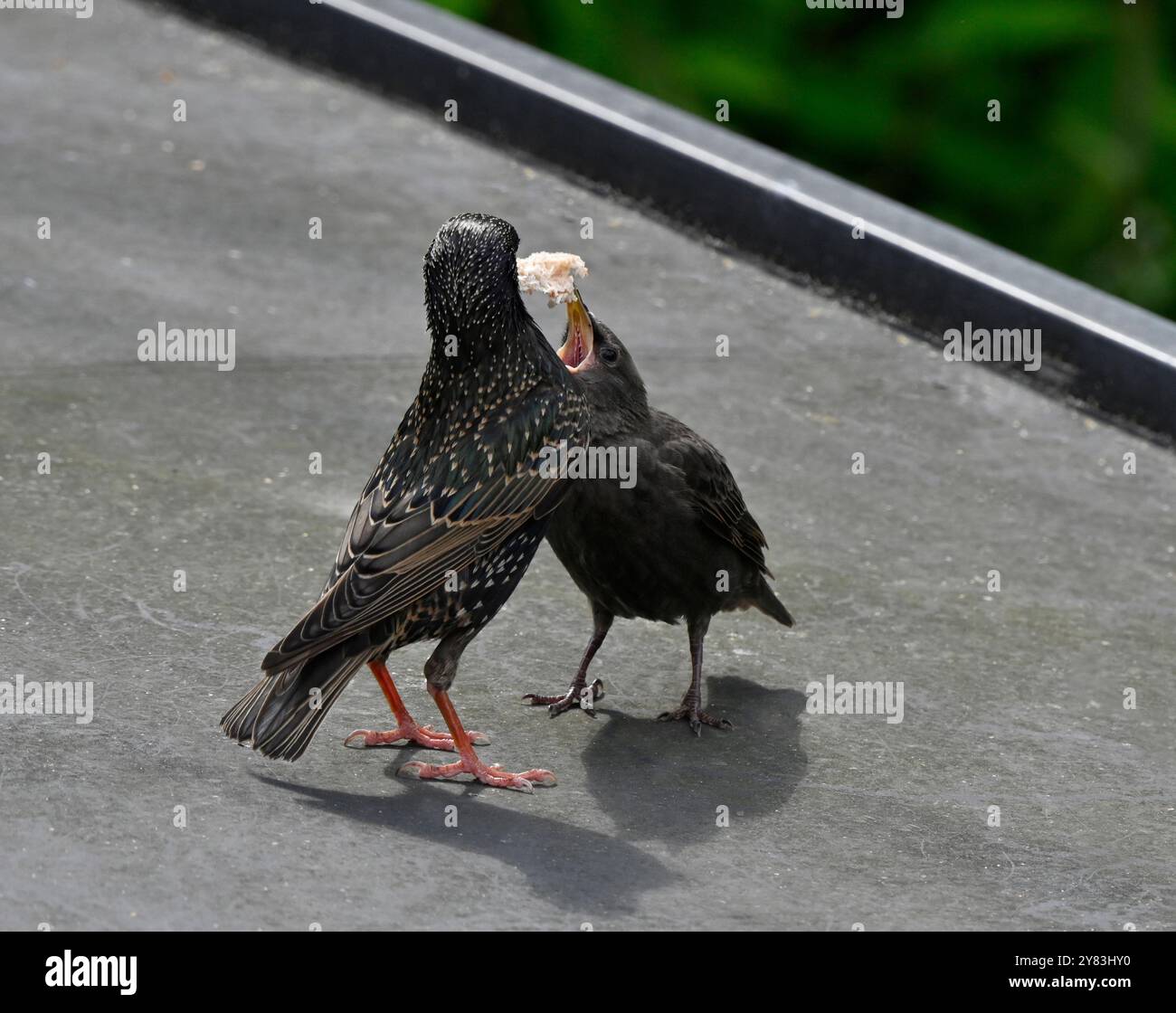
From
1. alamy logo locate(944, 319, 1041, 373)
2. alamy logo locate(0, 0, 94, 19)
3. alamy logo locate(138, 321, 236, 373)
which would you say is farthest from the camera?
alamy logo locate(0, 0, 94, 19)

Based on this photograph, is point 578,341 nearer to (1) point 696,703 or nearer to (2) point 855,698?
(1) point 696,703

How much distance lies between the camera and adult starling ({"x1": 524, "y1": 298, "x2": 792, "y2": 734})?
5.20 metres

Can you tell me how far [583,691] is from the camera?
5355mm

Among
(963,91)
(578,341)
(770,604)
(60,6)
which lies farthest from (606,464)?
(963,91)

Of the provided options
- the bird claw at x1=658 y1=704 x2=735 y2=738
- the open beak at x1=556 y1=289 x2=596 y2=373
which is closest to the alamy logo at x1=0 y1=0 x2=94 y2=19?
the open beak at x1=556 y1=289 x2=596 y2=373

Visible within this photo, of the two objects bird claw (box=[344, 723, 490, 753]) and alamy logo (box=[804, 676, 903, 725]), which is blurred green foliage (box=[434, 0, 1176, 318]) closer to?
alamy logo (box=[804, 676, 903, 725])

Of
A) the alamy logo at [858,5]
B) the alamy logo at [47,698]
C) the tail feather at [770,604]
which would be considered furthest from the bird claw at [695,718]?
the alamy logo at [858,5]

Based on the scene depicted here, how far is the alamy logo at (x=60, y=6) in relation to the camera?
9984 mm

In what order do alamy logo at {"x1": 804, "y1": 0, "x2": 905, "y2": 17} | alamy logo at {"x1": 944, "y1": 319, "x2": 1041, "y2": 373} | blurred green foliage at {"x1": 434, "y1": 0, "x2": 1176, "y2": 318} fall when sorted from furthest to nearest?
alamy logo at {"x1": 804, "y1": 0, "x2": 905, "y2": 17}, blurred green foliage at {"x1": 434, "y1": 0, "x2": 1176, "y2": 318}, alamy logo at {"x1": 944, "y1": 319, "x2": 1041, "y2": 373}

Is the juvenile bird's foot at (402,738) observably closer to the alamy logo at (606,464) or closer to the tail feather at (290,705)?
the tail feather at (290,705)

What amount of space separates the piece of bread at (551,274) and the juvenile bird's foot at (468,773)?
1213 millimetres

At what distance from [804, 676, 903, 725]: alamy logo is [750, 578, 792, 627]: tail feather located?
0.22m

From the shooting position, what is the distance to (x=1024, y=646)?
591cm
